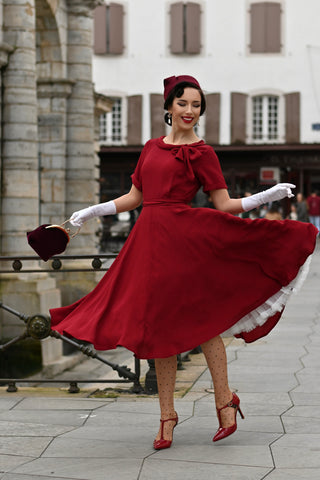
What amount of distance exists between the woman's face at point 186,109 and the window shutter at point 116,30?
29.7m

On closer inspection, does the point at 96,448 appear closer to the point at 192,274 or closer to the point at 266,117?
the point at 192,274

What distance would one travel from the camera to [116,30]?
34.0m

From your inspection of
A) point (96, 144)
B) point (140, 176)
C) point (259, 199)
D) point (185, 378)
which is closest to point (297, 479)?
point (259, 199)

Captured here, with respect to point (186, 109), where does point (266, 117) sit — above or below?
above

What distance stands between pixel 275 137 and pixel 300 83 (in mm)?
2037

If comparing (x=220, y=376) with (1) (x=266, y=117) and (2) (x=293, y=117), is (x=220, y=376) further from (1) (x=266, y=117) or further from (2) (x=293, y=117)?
(1) (x=266, y=117)

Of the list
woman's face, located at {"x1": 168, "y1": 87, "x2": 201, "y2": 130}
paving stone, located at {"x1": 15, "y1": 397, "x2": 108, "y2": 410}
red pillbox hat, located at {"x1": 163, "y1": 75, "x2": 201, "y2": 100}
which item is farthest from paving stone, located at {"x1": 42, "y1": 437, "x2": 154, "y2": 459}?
red pillbox hat, located at {"x1": 163, "y1": 75, "x2": 201, "y2": 100}

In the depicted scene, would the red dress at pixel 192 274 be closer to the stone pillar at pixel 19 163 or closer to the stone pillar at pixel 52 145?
the stone pillar at pixel 19 163

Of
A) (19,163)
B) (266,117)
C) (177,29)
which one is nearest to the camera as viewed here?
(19,163)

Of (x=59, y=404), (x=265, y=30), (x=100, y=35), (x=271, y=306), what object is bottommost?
(x=59, y=404)

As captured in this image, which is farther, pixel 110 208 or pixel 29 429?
pixel 29 429

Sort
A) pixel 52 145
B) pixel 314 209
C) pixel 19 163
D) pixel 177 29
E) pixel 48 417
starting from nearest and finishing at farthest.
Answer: pixel 48 417 < pixel 19 163 < pixel 52 145 < pixel 314 209 < pixel 177 29

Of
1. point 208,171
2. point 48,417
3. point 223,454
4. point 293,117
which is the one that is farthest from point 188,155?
point 293,117

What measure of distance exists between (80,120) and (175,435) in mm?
12275
